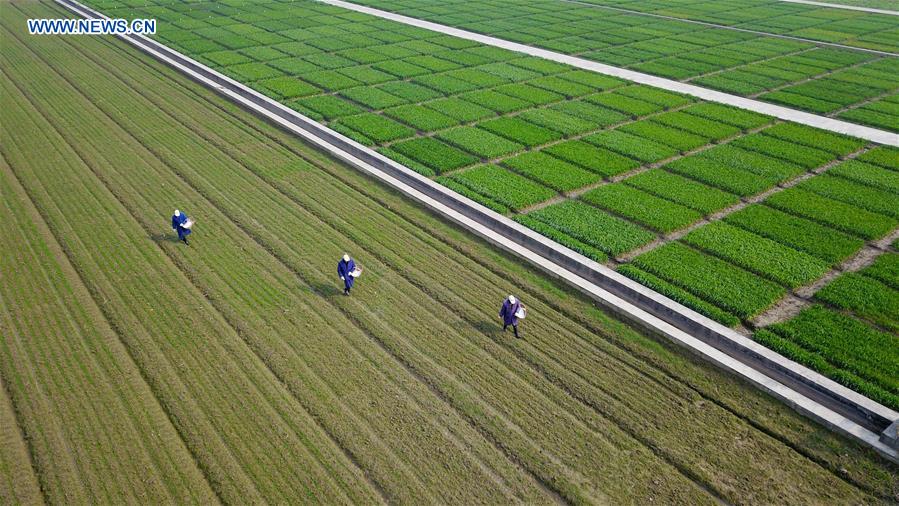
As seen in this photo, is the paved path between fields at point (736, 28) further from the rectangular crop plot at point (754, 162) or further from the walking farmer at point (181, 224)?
the walking farmer at point (181, 224)

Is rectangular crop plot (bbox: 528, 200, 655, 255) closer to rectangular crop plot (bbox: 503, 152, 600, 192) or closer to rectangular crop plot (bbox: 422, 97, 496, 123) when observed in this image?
rectangular crop plot (bbox: 503, 152, 600, 192)

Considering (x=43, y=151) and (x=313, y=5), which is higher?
(x=313, y=5)

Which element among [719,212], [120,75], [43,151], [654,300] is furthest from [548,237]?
[120,75]

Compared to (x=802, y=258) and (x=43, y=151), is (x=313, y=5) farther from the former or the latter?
(x=802, y=258)

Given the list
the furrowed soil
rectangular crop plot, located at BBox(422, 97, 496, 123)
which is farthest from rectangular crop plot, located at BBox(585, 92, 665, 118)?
the furrowed soil

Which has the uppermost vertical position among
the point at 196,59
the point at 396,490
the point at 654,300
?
the point at 196,59

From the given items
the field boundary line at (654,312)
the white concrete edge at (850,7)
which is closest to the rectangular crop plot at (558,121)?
the field boundary line at (654,312)

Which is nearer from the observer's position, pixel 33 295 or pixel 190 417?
pixel 190 417
